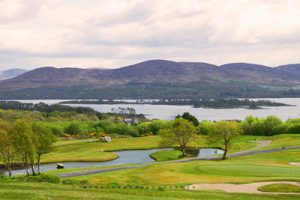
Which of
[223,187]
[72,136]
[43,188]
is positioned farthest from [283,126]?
[43,188]

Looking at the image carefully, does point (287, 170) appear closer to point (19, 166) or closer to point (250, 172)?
point (250, 172)

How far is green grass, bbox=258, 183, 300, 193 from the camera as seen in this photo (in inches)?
1846

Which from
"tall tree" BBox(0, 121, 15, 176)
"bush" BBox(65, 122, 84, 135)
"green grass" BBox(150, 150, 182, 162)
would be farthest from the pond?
"bush" BBox(65, 122, 84, 135)

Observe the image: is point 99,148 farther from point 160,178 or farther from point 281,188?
point 281,188

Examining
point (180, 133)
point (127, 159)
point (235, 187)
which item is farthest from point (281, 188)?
point (180, 133)

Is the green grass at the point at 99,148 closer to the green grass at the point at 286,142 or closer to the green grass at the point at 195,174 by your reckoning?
the green grass at the point at 286,142

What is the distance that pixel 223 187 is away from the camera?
4975 centimetres

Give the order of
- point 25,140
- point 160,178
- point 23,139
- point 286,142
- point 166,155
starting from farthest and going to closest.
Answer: point 286,142
point 166,155
point 25,140
point 23,139
point 160,178

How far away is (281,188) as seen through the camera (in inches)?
1900

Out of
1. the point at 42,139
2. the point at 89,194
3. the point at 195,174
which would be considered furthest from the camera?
the point at 42,139

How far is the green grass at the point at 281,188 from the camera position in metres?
46.9

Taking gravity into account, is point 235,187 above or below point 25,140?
below

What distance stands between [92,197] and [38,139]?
5468 centimetres

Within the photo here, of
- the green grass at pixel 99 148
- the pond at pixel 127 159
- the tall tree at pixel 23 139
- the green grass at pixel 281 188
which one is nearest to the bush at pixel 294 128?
the green grass at pixel 99 148
